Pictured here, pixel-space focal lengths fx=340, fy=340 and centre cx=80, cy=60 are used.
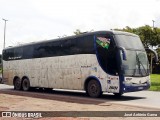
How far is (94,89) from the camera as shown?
17.5 m

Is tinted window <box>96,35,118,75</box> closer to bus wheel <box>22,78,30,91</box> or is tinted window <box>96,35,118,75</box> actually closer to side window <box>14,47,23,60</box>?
bus wheel <box>22,78,30,91</box>

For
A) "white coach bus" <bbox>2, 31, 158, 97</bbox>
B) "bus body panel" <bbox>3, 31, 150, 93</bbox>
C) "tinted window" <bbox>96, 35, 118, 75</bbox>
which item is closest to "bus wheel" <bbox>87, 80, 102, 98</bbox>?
"white coach bus" <bbox>2, 31, 158, 97</bbox>

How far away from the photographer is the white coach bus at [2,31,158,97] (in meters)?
16.1

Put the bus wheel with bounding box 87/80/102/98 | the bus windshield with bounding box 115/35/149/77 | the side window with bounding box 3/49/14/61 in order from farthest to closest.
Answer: the side window with bounding box 3/49/14/61 → the bus wheel with bounding box 87/80/102/98 → the bus windshield with bounding box 115/35/149/77

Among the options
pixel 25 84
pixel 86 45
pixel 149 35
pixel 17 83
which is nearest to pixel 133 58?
pixel 86 45

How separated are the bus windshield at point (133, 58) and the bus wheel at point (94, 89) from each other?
1.93 metres

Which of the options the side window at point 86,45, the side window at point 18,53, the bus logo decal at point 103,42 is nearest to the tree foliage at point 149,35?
the side window at point 18,53

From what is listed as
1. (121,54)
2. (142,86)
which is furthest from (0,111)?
(142,86)

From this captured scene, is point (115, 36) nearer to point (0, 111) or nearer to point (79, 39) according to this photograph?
point (79, 39)

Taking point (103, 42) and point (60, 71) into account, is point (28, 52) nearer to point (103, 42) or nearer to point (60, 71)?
point (60, 71)

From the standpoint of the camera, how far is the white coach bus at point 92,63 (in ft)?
52.9

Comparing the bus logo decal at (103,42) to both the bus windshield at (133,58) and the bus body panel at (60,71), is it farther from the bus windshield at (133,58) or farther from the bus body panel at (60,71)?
the bus body panel at (60,71)

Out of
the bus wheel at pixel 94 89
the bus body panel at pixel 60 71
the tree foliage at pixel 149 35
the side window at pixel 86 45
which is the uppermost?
the tree foliage at pixel 149 35

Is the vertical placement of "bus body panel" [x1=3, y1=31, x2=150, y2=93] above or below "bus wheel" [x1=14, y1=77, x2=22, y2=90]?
above
